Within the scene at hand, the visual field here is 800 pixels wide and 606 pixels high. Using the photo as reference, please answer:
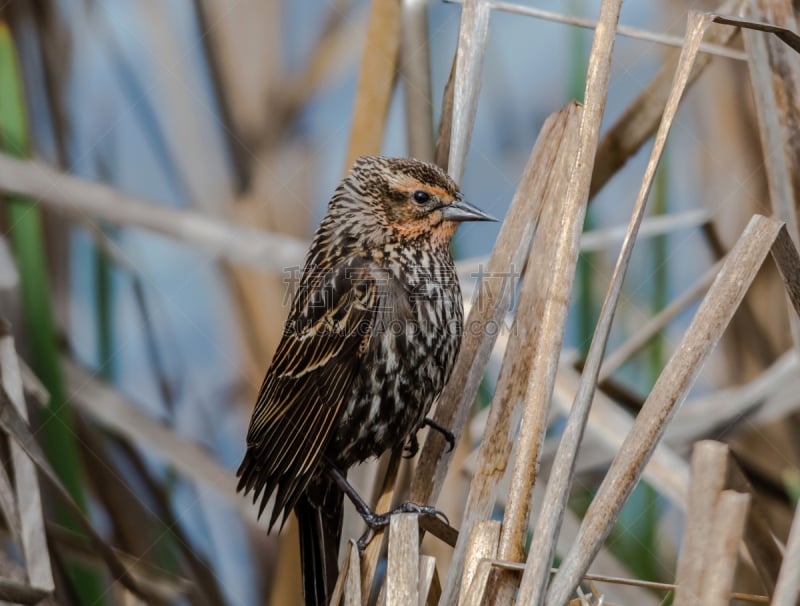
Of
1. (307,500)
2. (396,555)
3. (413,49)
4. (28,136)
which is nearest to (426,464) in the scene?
(396,555)

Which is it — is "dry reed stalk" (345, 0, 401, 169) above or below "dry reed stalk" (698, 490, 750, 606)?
above

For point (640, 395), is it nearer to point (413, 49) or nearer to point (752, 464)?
point (752, 464)

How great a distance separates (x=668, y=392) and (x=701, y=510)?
194mm

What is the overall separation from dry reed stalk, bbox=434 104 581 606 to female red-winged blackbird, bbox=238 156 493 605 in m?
0.20

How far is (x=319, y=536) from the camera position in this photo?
7.89 feet

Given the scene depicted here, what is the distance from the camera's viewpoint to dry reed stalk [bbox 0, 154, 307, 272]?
8.96 ft

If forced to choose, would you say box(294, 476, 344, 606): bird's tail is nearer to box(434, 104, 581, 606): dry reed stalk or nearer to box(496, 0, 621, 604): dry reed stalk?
box(434, 104, 581, 606): dry reed stalk

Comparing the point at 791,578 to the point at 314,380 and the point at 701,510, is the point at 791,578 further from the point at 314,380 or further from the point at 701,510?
the point at 314,380

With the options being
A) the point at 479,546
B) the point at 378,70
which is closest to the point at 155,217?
the point at 378,70

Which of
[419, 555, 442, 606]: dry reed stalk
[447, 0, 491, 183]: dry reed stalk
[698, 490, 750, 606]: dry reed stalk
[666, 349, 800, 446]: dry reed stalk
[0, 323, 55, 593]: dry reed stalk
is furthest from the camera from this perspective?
[666, 349, 800, 446]: dry reed stalk

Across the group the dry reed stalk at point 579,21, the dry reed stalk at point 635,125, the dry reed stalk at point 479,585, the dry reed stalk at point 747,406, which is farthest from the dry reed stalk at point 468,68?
the dry reed stalk at point 747,406

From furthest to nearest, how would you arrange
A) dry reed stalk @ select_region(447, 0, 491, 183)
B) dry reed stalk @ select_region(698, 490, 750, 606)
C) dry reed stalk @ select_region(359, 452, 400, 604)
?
dry reed stalk @ select_region(447, 0, 491, 183)
dry reed stalk @ select_region(359, 452, 400, 604)
dry reed stalk @ select_region(698, 490, 750, 606)

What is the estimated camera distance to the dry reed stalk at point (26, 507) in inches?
77.2

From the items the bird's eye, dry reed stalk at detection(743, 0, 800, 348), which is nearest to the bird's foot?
the bird's eye
